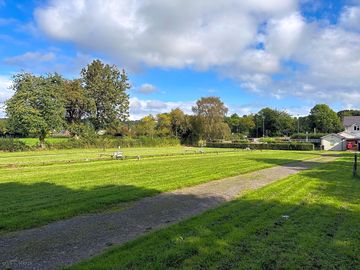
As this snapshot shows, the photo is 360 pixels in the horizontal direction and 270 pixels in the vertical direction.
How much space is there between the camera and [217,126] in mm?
87000

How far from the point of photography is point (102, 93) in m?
72.8

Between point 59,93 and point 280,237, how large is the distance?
193 feet

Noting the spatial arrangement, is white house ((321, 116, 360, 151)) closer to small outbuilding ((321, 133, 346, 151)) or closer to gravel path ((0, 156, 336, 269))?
small outbuilding ((321, 133, 346, 151))

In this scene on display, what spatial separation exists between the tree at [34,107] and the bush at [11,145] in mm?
3060

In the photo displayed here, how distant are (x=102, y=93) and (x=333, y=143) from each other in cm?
5016

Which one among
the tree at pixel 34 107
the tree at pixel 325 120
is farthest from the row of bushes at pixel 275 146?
the tree at pixel 325 120

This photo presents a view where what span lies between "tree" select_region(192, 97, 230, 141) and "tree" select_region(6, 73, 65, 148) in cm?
4000

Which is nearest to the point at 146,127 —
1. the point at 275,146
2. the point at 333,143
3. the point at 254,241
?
the point at 275,146

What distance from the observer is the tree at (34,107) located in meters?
52.0

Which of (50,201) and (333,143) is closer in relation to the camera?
(50,201)

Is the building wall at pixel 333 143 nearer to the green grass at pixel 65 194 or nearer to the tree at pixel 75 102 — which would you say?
the tree at pixel 75 102

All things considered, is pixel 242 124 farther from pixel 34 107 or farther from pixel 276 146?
pixel 34 107

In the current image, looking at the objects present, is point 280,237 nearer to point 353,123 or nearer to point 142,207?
point 142,207

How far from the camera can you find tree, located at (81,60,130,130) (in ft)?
237
